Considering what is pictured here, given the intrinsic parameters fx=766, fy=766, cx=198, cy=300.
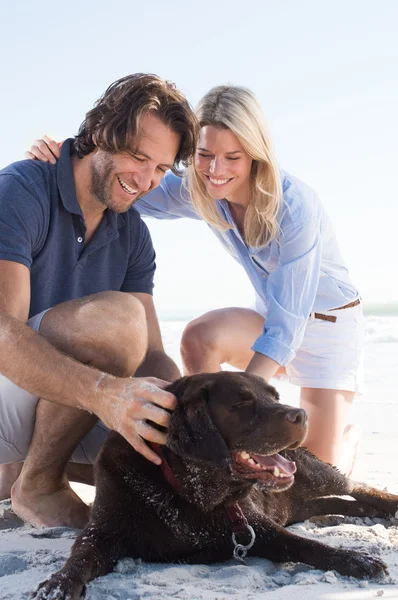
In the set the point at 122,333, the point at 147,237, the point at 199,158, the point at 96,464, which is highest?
the point at 199,158

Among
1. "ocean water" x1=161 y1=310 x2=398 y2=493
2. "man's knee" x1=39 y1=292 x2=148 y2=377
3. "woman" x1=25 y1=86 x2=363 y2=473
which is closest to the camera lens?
"man's knee" x1=39 y1=292 x2=148 y2=377

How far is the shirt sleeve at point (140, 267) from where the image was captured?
4211 mm

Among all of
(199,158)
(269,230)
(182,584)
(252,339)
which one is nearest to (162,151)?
(199,158)

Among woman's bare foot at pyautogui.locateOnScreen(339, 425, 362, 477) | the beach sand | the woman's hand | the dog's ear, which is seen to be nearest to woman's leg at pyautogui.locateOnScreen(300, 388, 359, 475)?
woman's bare foot at pyautogui.locateOnScreen(339, 425, 362, 477)

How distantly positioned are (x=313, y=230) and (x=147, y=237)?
3.04 ft

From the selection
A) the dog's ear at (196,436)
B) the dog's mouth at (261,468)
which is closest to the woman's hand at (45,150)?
the dog's ear at (196,436)

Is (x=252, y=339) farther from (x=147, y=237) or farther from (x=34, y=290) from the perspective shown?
(x=34, y=290)

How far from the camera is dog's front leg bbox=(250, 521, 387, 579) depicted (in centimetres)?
272

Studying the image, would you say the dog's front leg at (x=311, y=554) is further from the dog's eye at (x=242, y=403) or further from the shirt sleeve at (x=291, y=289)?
the shirt sleeve at (x=291, y=289)

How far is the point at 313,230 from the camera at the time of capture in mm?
4270

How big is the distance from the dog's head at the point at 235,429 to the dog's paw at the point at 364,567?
35cm

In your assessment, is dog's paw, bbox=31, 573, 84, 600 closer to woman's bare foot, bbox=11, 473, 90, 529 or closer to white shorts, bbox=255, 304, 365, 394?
woman's bare foot, bbox=11, 473, 90, 529

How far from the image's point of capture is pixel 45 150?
155 inches

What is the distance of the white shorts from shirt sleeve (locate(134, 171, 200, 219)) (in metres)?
1.07
